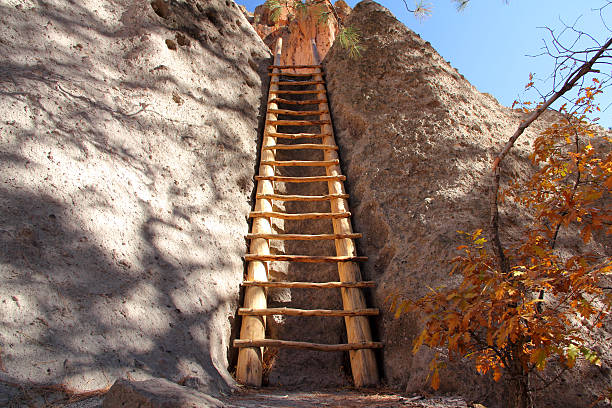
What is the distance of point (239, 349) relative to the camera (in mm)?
2172

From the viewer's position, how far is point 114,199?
200 centimetres

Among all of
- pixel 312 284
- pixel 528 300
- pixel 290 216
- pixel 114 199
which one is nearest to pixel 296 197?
pixel 290 216

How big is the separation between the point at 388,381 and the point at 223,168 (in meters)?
1.66

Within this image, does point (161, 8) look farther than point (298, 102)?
No

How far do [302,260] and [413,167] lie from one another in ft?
3.09

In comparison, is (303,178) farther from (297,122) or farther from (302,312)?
(302,312)

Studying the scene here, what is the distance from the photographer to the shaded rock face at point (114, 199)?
1.50m

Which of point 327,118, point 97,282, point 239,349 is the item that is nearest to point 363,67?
point 327,118

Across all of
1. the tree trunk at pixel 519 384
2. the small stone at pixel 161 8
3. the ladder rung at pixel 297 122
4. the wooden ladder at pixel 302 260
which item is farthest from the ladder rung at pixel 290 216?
the small stone at pixel 161 8

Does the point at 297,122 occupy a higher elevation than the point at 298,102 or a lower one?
lower

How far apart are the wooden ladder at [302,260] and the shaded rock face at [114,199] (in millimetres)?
97

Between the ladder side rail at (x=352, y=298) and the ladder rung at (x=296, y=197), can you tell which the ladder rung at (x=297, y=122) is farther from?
the ladder rung at (x=296, y=197)

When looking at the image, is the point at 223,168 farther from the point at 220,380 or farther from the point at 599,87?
the point at 599,87

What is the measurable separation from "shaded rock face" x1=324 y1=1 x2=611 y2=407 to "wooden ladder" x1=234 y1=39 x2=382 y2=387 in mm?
102
